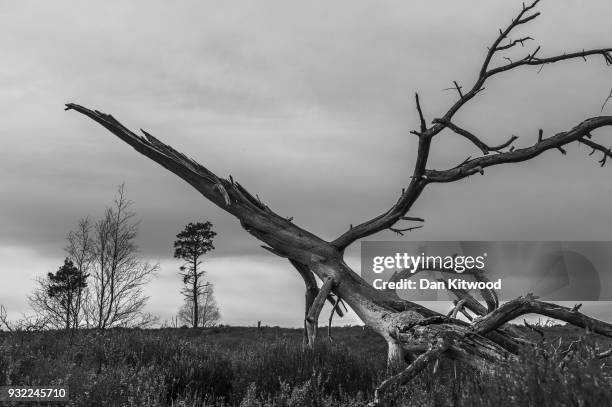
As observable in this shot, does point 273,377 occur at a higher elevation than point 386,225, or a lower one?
lower

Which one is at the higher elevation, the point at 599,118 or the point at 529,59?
the point at 529,59

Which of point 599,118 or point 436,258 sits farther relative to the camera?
point 436,258

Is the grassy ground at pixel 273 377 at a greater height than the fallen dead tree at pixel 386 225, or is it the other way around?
the fallen dead tree at pixel 386 225

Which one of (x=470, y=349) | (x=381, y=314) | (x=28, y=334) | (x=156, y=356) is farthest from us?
(x=28, y=334)

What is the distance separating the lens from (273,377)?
8.27 meters

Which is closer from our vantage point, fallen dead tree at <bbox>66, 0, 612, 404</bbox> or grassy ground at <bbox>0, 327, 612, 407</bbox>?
grassy ground at <bbox>0, 327, 612, 407</bbox>

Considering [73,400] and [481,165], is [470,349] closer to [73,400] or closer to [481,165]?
[481,165]

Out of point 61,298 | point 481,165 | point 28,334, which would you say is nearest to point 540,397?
point 481,165

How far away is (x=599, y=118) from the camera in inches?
343

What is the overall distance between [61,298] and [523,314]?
901 inches

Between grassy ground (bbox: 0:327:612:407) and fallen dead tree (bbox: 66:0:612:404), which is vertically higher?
fallen dead tree (bbox: 66:0:612:404)

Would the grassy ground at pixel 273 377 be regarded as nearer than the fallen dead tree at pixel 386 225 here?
Yes

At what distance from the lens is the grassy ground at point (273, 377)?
4242mm

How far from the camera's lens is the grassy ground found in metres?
4.24
